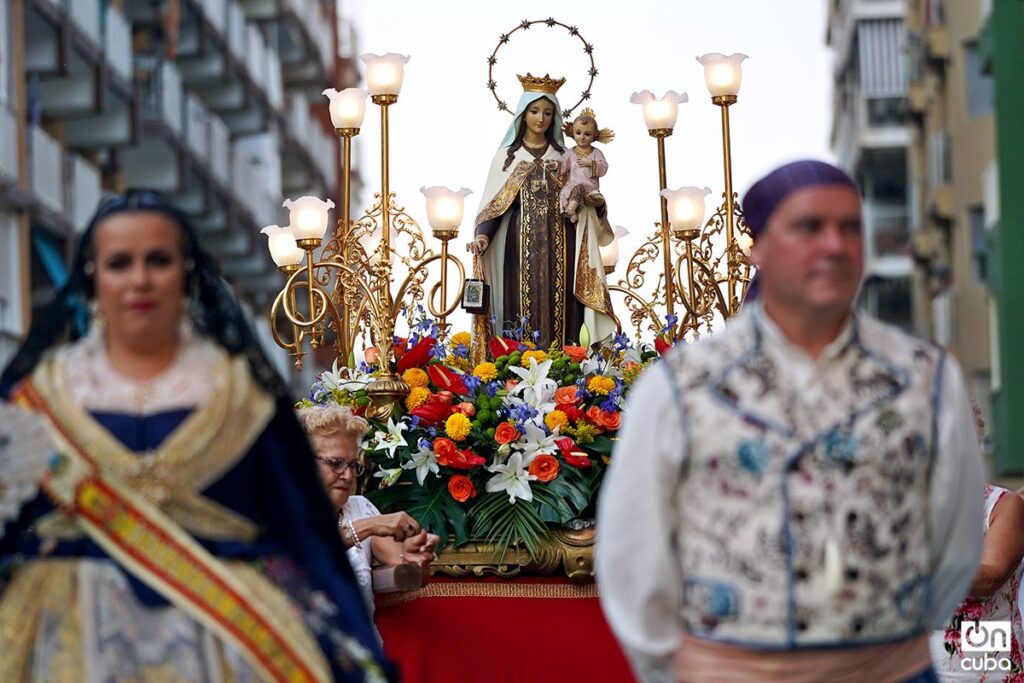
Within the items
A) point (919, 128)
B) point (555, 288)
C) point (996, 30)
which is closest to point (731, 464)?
point (555, 288)

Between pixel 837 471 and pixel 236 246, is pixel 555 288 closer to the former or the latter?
pixel 837 471

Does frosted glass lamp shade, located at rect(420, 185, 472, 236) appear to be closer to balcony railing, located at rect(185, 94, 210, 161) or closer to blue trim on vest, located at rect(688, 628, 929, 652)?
blue trim on vest, located at rect(688, 628, 929, 652)

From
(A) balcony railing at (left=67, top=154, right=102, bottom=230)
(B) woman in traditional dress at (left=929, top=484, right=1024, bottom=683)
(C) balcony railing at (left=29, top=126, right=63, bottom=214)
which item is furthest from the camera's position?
(A) balcony railing at (left=67, top=154, right=102, bottom=230)

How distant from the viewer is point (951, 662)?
9.29 m

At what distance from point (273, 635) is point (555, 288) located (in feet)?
22.3

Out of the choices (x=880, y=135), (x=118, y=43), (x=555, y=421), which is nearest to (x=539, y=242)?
(x=555, y=421)

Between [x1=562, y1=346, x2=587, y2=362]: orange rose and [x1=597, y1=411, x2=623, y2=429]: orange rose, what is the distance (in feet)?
1.72

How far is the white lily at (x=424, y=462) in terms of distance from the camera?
10.0 meters

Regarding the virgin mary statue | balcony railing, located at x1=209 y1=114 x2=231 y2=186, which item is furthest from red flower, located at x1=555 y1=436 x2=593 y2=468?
balcony railing, located at x1=209 y1=114 x2=231 y2=186

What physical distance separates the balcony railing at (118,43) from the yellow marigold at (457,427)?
2260 centimetres

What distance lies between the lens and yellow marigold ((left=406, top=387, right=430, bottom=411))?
10.5 metres

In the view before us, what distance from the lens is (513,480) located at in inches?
393

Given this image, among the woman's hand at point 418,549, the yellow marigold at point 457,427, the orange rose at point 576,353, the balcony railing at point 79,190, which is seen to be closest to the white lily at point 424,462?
the yellow marigold at point 457,427

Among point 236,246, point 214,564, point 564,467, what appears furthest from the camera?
point 236,246
